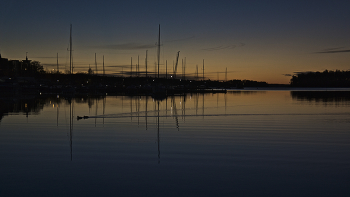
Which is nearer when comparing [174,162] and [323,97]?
[174,162]

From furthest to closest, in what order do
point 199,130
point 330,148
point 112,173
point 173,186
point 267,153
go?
point 199,130 < point 330,148 < point 267,153 < point 112,173 < point 173,186

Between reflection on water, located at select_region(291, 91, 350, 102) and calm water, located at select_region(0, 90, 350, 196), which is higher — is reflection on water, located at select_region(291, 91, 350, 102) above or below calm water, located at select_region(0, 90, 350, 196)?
above

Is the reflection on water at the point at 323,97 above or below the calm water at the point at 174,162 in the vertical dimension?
above

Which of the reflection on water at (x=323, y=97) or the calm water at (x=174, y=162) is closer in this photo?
the calm water at (x=174, y=162)

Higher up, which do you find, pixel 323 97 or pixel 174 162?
pixel 323 97

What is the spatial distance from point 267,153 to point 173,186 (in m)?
5.48

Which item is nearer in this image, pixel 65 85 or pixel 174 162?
pixel 174 162

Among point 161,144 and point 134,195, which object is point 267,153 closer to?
point 161,144

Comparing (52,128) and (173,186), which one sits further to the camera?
(52,128)

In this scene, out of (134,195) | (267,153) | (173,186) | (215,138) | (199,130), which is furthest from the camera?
(199,130)

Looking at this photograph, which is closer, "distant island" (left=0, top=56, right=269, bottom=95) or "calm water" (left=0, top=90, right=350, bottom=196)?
"calm water" (left=0, top=90, right=350, bottom=196)

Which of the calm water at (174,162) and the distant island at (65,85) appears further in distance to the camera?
the distant island at (65,85)

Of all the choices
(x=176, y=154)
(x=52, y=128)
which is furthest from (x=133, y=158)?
(x=52, y=128)

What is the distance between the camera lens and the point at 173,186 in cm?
851
